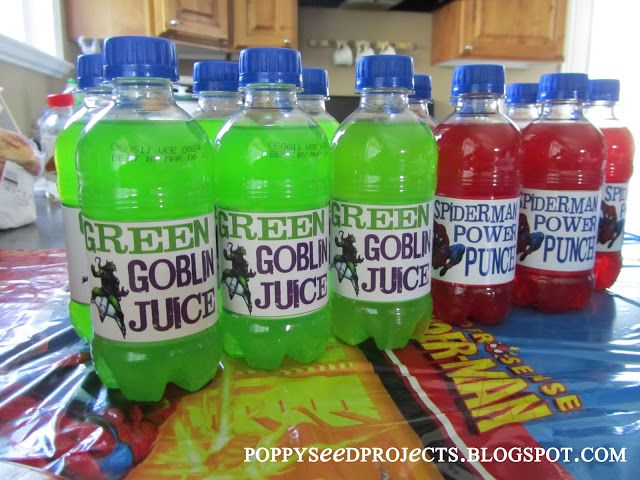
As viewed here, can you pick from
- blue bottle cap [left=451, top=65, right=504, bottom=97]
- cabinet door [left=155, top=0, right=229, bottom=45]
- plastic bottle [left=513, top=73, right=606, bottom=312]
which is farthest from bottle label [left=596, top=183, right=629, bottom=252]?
cabinet door [left=155, top=0, right=229, bottom=45]

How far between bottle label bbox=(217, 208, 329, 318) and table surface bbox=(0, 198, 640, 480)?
10cm

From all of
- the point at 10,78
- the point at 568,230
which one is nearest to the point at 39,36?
the point at 10,78

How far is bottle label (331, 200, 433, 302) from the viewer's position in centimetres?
75

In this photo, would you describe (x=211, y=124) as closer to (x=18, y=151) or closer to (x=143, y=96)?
(x=143, y=96)

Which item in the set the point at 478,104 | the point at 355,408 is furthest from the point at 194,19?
the point at 355,408

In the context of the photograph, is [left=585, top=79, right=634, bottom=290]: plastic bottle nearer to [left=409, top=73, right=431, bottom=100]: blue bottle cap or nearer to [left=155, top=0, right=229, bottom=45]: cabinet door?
[left=409, top=73, right=431, bottom=100]: blue bottle cap

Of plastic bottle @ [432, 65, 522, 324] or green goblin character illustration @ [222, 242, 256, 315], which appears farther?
plastic bottle @ [432, 65, 522, 324]

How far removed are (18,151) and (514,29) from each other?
9.62 ft

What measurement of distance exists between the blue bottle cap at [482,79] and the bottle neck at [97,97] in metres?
0.54

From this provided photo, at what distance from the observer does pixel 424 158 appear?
31.6 inches

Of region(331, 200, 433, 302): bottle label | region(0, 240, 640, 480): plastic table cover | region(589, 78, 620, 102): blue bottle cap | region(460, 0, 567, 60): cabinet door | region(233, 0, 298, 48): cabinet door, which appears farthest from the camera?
region(460, 0, 567, 60): cabinet door

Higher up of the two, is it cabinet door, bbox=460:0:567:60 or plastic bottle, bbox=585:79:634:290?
cabinet door, bbox=460:0:567:60

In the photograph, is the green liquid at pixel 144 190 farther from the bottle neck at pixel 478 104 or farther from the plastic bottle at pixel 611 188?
the plastic bottle at pixel 611 188

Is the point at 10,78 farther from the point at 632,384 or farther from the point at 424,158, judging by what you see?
the point at 632,384
